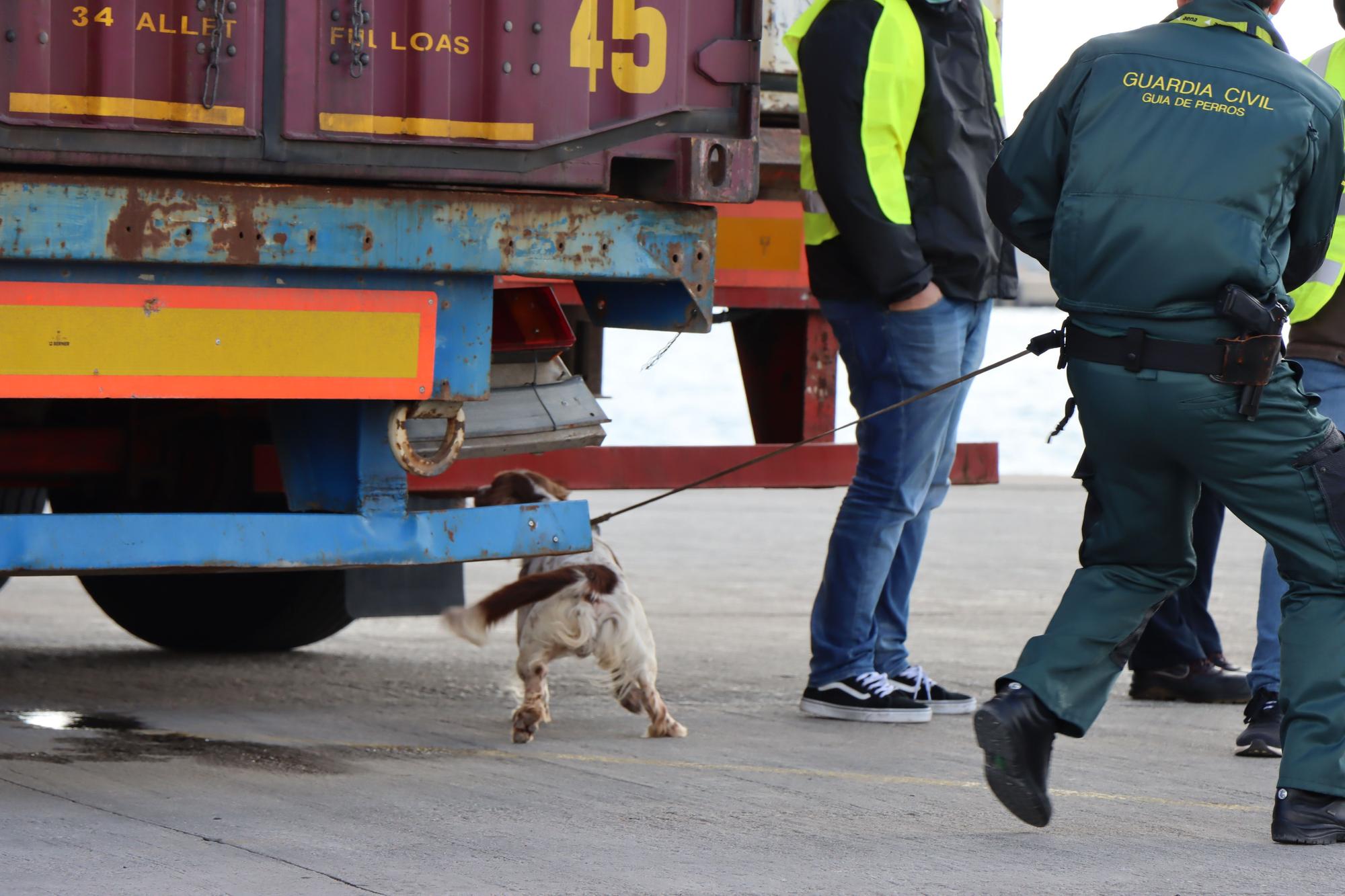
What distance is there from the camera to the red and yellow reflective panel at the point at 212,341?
4328 mm

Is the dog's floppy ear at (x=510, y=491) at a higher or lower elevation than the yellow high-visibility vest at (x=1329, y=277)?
lower

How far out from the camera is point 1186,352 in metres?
4.05

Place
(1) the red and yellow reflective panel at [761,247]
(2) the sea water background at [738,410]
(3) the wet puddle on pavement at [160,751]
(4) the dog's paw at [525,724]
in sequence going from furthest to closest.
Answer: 1. (2) the sea water background at [738,410]
2. (1) the red and yellow reflective panel at [761,247]
3. (4) the dog's paw at [525,724]
4. (3) the wet puddle on pavement at [160,751]

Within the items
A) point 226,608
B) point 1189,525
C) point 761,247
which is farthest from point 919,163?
point 226,608

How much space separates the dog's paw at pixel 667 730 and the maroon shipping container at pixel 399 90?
147 centimetres

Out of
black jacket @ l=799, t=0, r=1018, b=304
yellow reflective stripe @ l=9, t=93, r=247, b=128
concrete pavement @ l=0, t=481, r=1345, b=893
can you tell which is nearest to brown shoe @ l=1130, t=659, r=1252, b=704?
concrete pavement @ l=0, t=481, r=1345, b=893

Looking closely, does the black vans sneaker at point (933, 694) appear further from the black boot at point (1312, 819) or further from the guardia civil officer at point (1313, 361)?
the black boot at point (1312, 819)

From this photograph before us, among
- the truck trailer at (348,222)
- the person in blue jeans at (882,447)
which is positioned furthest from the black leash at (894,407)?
the truck trailer at (348,222)

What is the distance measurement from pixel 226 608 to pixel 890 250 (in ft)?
10.1

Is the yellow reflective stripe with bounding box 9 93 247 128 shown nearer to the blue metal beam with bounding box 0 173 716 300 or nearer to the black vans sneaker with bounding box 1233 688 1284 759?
the blue metal beam with bounding box 0 173 716 300

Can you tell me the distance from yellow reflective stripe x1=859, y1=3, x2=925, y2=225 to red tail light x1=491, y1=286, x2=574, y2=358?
3.09 feet

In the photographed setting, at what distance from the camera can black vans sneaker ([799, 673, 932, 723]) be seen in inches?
229

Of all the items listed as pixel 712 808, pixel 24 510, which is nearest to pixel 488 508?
pixel 712 808

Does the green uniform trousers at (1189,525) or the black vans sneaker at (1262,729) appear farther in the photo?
the black vans sneaker at (1262,729)
